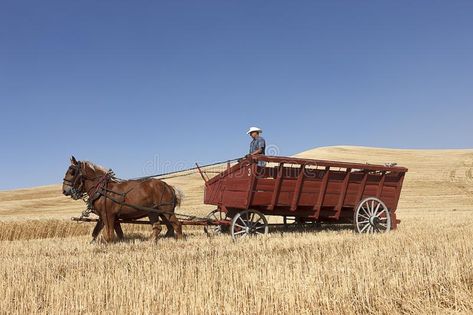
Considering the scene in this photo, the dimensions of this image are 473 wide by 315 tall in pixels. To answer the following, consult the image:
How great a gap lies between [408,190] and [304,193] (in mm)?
21973

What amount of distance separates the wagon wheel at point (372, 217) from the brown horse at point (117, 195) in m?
4.44

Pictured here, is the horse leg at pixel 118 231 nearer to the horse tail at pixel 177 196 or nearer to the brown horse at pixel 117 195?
the brown horse at pixel 117 195

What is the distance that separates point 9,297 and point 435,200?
25605mm

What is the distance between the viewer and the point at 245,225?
10570 millimetres

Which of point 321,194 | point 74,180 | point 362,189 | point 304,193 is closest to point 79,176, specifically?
point 74,180

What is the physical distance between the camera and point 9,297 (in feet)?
16.2

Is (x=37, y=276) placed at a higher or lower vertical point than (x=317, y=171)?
lower

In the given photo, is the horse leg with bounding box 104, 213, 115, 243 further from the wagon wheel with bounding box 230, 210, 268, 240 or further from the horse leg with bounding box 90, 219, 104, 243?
the wagon wheel with bounding box 230, 210, 268, 240

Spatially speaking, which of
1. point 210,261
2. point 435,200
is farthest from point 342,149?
point 210,261

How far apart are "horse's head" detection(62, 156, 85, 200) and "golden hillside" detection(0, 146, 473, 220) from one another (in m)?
8.34

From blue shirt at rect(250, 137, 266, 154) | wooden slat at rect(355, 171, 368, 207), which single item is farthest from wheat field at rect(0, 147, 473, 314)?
blue shirt at rect(250, 137, 266, 154)

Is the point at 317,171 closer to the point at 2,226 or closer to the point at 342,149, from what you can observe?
the point at 2,226

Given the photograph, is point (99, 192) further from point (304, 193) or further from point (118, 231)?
point (304, 193)

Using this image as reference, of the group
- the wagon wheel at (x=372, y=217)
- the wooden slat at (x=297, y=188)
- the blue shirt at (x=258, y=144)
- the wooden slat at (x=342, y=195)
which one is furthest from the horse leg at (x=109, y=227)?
the wagon wheel at (x=372, y=217)
